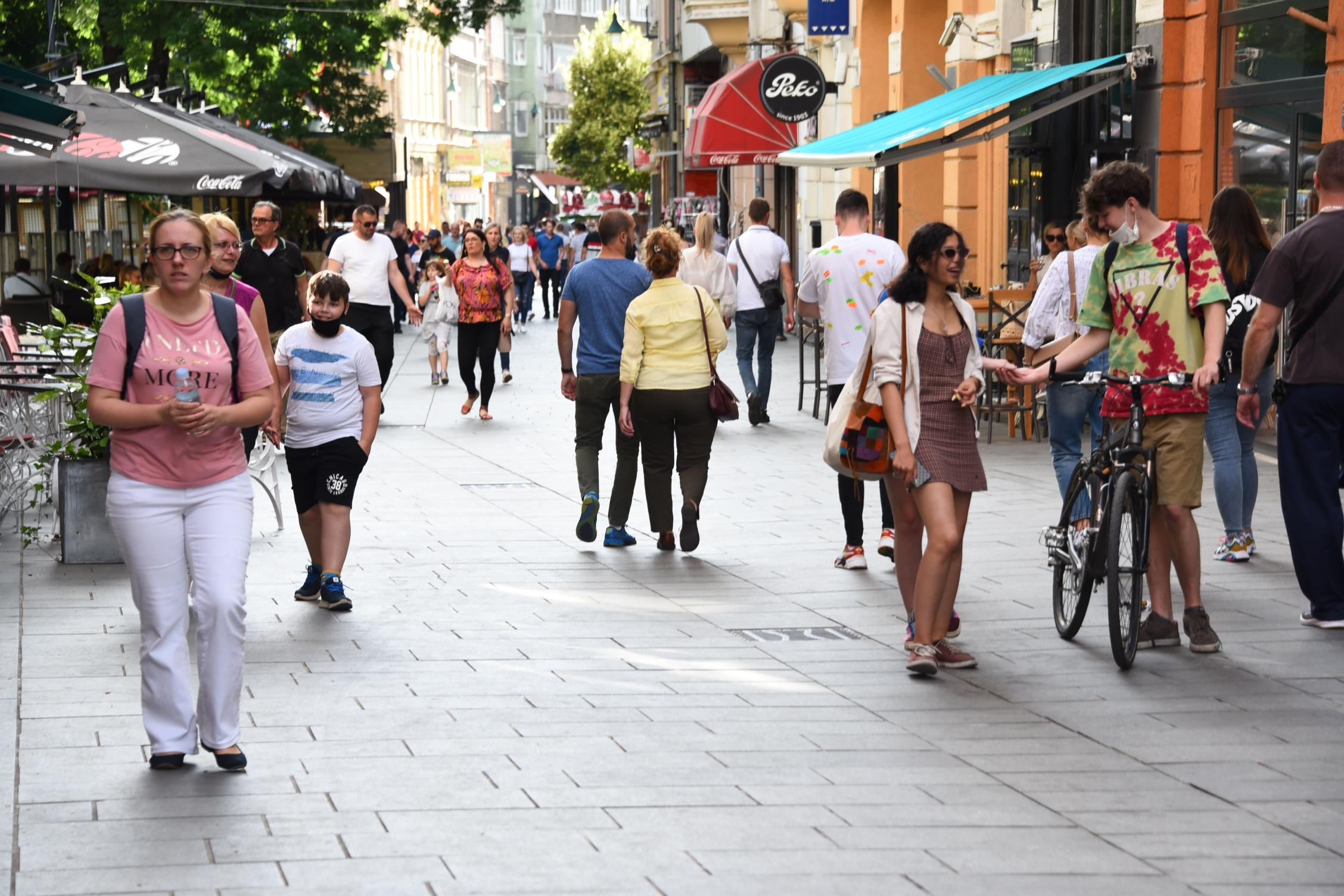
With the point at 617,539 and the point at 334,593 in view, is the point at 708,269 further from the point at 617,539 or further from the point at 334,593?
the point at 334,593

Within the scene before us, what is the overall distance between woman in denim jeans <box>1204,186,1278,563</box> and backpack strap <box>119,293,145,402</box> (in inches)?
180

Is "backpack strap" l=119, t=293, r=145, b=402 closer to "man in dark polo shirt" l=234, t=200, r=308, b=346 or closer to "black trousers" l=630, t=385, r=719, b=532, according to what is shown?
"black trousers" l=630, t=385, r=719, b=532

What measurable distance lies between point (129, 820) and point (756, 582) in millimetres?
4466

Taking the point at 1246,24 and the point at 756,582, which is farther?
the point at 1246,24

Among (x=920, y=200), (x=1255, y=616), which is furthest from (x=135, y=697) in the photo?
(x=920, y=200)

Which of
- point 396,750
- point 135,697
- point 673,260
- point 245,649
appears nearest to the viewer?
point 396,750

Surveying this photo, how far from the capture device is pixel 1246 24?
48.4 feet

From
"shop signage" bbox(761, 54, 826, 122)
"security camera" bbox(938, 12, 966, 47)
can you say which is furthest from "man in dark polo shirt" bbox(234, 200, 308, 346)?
"shop signage" bbox(761, 54, 826, 122)

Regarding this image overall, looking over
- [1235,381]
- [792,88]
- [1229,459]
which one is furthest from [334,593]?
[792,88]

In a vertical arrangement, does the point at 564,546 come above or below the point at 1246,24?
below

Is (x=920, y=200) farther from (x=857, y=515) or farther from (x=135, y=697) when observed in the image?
(x=135, y=697)

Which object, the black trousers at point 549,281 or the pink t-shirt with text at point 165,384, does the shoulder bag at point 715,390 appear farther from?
the black trousers at point 549,281

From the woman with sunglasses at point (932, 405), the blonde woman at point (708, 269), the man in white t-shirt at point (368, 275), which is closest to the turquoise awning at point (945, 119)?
the blonde woman at point (708, 269)

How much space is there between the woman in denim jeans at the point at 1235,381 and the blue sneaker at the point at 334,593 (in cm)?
377
